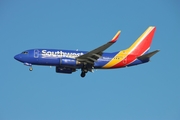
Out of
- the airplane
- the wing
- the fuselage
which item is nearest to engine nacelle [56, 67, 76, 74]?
the airplane

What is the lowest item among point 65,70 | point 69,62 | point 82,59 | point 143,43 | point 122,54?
point 65,70

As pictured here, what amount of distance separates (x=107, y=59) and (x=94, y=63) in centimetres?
238

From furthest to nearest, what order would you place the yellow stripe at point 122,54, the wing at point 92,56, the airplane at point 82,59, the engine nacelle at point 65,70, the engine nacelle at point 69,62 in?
the engine nacelle at point 65,70 < the yellow stripe at point 122,54 < the airplane at point 82,59 < the engine nacelle at point 69,62 < the wing at point 92,56

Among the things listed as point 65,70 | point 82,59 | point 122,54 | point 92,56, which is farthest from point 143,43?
point 65,70

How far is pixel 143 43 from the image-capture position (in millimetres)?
79875

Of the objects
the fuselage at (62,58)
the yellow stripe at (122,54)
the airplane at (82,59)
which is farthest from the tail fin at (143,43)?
the fuselage at (62,58)

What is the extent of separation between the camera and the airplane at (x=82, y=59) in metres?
70.7

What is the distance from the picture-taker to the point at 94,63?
239 ft

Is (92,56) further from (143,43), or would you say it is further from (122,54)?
(143,43)

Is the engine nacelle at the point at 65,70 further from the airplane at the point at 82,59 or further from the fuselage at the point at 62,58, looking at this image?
the fuselage at the point at 62,58

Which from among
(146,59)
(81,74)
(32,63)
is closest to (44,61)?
(32,63)

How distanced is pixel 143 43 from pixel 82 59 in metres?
14.1

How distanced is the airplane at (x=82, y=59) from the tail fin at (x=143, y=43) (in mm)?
620

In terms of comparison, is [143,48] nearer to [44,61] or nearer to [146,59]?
[146,59]
